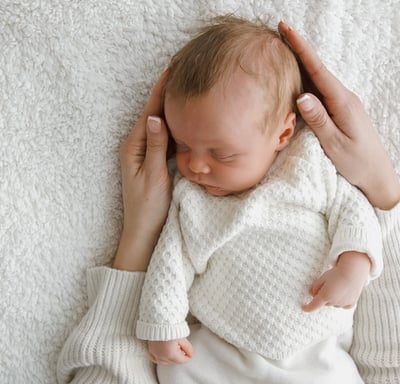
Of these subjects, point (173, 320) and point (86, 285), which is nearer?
point (173, 320)

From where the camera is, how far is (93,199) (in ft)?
4.71

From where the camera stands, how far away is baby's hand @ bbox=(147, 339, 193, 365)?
135 cm

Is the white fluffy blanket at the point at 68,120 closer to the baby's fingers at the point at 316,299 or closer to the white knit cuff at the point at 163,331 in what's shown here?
the white knit cuff at the point at 163,331

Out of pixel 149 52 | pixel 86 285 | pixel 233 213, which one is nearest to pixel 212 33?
pixel 149 52

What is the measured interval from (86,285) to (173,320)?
0.22 metres

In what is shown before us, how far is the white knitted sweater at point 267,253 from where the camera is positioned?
52.9 inches

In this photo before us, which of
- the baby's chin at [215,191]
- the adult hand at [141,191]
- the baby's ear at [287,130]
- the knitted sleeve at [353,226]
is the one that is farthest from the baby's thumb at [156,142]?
the knitted sleeve at [353,226]

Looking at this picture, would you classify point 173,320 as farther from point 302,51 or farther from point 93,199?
point 302,51

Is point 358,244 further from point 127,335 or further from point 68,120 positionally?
point 68,120

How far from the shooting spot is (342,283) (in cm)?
128

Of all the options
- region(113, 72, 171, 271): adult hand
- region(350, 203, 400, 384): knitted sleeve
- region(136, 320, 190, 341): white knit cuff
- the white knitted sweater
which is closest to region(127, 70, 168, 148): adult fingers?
region(113, 72, 171, 271): adult hand

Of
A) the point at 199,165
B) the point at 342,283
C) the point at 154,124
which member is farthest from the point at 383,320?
the point at 154,124

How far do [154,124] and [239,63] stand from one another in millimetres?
209

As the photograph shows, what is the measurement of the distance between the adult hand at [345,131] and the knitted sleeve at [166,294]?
347 millimetres
